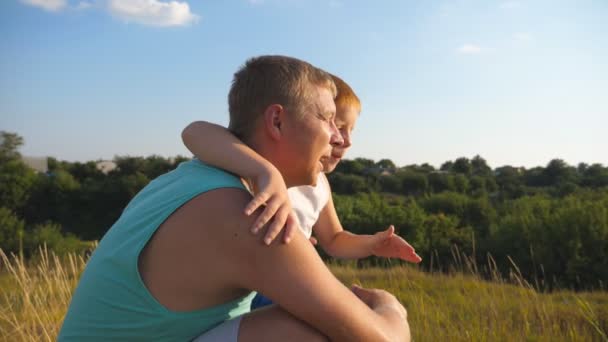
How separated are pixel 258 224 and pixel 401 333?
2.13 ft

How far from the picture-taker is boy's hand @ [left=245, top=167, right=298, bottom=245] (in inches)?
45.7

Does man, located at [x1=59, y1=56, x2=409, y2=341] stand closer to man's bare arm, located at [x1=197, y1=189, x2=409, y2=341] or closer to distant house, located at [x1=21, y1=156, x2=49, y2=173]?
man's bare arm, located at [x1=197, y1=189, x2=409, y2=341]

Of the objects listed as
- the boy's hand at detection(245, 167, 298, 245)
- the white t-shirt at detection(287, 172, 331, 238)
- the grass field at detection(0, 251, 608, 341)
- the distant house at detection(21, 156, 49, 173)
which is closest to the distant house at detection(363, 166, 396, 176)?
the distant house at detection(21, 156, 49, 173)

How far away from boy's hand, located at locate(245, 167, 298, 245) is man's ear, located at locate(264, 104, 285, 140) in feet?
0.50

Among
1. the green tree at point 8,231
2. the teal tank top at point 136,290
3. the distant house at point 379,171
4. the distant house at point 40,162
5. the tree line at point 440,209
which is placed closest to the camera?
the teal tank top at point 136,290

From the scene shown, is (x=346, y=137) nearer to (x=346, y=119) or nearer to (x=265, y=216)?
(x=346, y=119)

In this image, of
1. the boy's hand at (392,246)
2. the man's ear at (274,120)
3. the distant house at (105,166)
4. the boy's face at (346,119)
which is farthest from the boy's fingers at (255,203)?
the distant house at (105,166)

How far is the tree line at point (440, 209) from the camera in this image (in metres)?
11.8

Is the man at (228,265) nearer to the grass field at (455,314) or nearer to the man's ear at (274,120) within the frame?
the man's ear at (274,120)

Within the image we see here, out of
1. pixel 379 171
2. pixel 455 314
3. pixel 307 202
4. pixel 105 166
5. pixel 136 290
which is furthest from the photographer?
pixel 105 166

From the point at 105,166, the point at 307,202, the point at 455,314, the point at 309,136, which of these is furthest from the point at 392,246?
the point at 105,166

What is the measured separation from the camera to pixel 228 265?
1208 millimetres

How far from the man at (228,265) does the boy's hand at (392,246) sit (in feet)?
2.36

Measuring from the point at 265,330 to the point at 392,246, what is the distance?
1.15m
